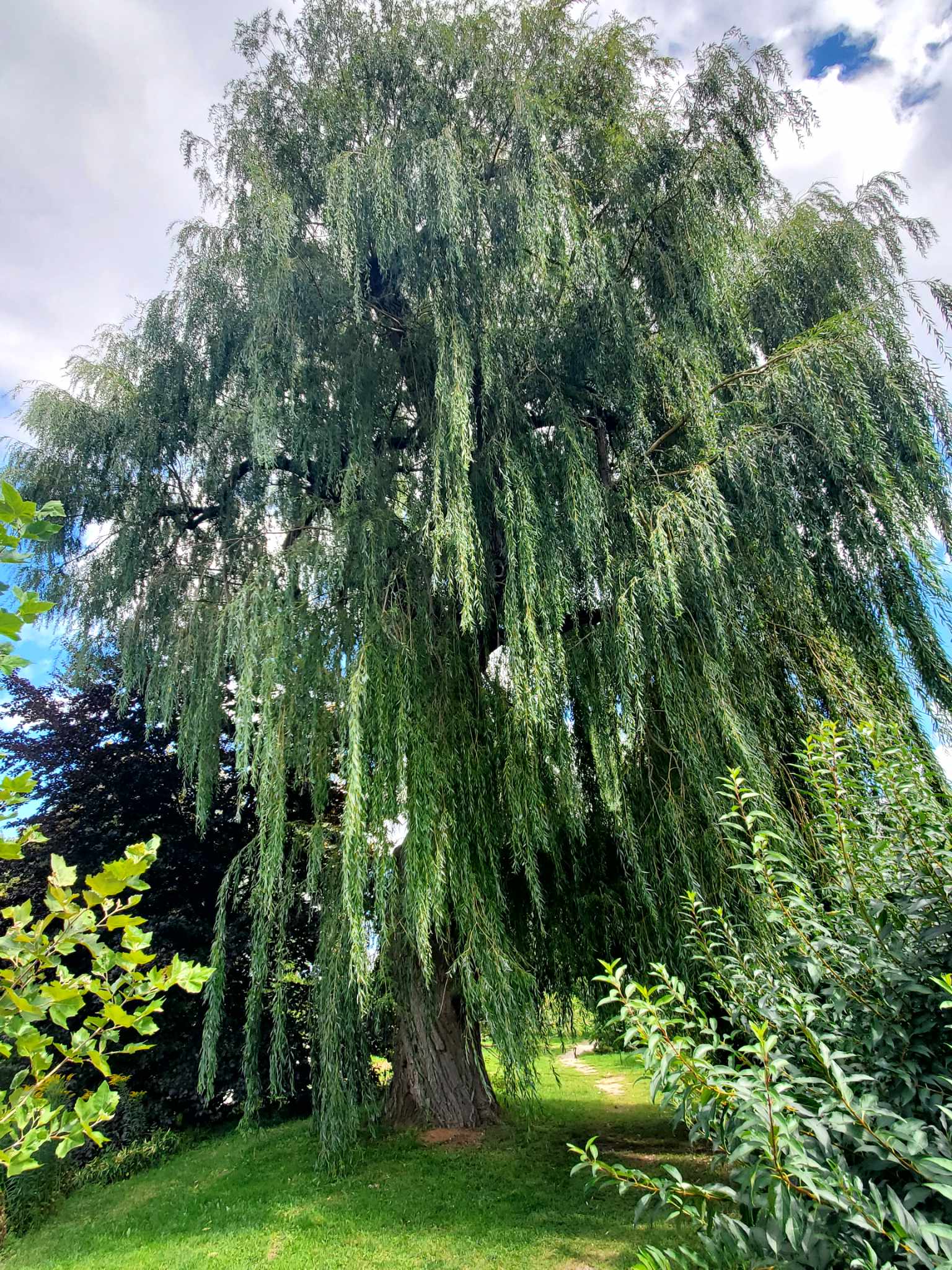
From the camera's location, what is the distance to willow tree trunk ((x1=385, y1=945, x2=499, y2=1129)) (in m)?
6.52

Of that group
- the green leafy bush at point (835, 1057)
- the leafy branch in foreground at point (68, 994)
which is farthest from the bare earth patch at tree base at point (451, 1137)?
the leafy branch in foreground at point (68, 994)

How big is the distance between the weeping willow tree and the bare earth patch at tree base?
141 cm

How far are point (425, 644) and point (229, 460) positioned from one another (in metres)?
2.40

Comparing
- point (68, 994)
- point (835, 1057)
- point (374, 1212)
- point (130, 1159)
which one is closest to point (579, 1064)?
point (130, 1159)

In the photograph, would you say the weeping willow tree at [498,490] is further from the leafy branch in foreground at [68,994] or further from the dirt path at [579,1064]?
the dirt path at [579,1064]

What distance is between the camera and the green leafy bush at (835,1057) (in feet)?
4.78

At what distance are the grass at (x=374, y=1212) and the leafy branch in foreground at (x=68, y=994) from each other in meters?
3.45

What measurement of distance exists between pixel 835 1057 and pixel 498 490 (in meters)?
3.68

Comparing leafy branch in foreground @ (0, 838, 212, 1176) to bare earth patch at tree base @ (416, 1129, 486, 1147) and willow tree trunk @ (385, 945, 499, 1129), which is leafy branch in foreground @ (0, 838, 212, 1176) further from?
bare earth patch at tree base @ (416, 1129, 486, 1147)

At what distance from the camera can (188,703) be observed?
521cm

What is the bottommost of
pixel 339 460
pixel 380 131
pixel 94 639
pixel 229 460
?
pixel 94 639

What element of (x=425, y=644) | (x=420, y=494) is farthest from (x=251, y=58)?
(x=425, y=644)

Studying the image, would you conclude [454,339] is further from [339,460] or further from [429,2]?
[429,2]

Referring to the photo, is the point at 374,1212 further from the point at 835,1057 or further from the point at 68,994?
the point at 68,994
